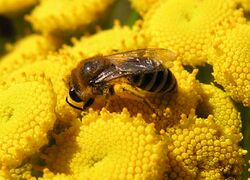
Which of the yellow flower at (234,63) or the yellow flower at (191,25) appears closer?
the yellow flower at (234,63)

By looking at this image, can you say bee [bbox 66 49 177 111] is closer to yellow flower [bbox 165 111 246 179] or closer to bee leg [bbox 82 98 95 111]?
bee leg [bbox 82 98 95 111]

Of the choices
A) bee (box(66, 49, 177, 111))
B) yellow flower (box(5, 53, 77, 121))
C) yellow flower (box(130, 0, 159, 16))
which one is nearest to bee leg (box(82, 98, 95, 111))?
bee (box(66, 49, 177, 111))

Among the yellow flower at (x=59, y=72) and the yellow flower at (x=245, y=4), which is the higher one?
the yellow flower at (x=245, y=4)

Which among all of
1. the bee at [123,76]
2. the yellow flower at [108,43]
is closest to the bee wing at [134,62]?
the bee at [123,76]

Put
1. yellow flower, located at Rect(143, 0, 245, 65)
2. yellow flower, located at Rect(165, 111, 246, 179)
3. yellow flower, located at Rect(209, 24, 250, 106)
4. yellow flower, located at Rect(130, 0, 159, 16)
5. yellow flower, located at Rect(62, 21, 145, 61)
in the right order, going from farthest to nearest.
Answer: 1. yellow flower, located at Rect(130, 0, 159, 16)
2. yellow flower, located at Rect(62, 21, 145, 61)
3. yellow flower, located at Rect(143, 0, 245, 65)
4. yellow flower, located at Rect(209, 24, 250, 106)
5. yellow flower, located at Rect(165, 111, 246, 179)

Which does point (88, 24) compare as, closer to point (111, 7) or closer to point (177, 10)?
point (111, 7)

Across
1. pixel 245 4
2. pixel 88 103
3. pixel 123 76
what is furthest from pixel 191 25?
pixel 88 103

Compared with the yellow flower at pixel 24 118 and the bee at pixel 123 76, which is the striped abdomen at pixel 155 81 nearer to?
the bee at pixel 123 76
